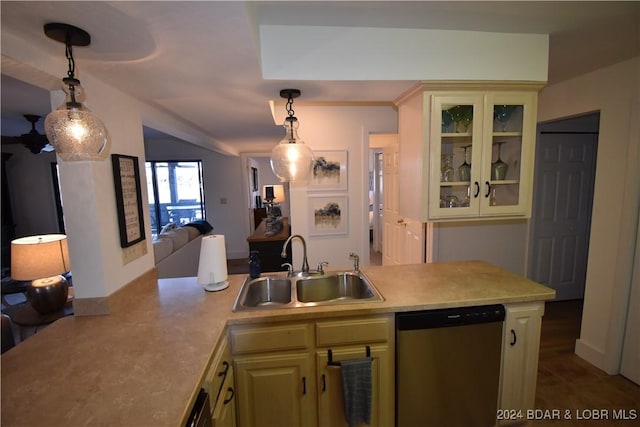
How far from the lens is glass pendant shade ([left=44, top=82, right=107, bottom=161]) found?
977mm

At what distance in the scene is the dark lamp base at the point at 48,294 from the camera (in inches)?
81.6

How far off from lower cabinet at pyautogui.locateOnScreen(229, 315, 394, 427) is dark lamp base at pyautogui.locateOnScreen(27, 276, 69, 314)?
167 centimetres

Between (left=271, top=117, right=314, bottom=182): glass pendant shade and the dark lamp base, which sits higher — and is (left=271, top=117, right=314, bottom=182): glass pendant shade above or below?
above

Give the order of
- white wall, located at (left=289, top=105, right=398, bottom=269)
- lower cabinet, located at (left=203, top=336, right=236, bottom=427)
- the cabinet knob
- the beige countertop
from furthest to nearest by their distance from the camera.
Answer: white wall, located at (left=289, top=105, right=398, bottom=269) < the cabinet knob < lower cabinet, located at (left=203, top=336, right=236, bottom=427) < the beige countertop

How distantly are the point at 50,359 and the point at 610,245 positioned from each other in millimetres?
3528

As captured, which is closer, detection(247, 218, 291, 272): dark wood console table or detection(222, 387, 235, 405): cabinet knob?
detection(222, 387, 235, 405): cabinet knob

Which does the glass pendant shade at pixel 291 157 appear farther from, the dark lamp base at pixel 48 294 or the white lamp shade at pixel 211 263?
the dark lamp base at pixel 48 294

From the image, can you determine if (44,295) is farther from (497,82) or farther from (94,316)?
(497,82)

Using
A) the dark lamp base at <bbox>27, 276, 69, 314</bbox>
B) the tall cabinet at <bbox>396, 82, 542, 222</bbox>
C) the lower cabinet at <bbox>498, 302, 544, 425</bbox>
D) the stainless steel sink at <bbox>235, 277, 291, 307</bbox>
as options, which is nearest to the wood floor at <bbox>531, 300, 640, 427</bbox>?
the lower cabinet at <bbox>498, 302, 544, 425</bbox>

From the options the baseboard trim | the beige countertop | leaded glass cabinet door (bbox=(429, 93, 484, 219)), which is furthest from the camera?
the baseboard trim

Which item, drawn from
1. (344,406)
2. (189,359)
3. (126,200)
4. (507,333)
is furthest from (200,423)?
(507,333)

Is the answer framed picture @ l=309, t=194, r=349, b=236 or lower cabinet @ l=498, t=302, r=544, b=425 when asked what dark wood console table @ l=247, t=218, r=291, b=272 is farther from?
lower cabinet @ l=498, t=302, r=544, b=425

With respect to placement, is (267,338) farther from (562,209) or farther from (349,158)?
(562,209)

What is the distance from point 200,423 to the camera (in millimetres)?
959
